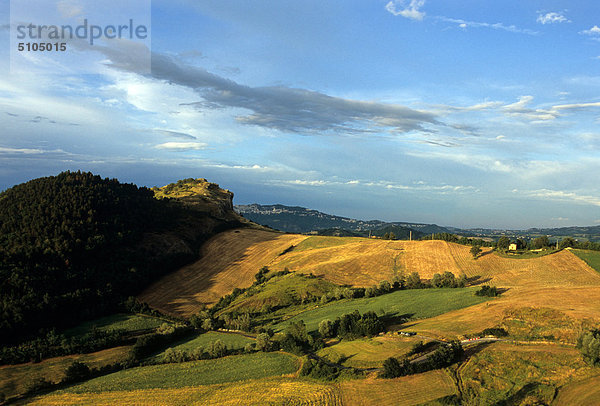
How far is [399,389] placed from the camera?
35250 millimetres

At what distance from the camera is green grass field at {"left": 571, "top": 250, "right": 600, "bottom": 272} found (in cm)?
7518

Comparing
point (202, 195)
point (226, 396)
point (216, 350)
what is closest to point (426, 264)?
point (216, 350)

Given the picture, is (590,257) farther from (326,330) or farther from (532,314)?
(326,330)

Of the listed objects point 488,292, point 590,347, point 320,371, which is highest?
point 590,347

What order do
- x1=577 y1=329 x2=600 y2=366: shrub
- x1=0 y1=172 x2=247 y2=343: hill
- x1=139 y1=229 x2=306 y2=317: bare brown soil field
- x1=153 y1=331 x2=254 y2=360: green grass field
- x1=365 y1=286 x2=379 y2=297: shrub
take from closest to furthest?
x1=577 y1=329 x2=600 y2=366: shrub, x1=153 y1=331 x2=254 y2=360: green grass field, x1=0 y1=172 x2=247 y2=343: hill, x1=365 y1=286 x2=379 y2=297: shrub, x1=139 y1=229 x2=306 y2=317: bare brown soil field

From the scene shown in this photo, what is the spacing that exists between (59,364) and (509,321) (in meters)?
59.3

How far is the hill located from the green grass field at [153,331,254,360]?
25185 mm

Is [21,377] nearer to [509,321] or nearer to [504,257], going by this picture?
[509,321]

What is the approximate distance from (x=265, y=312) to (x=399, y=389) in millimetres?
41581

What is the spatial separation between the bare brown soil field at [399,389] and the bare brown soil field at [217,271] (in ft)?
168

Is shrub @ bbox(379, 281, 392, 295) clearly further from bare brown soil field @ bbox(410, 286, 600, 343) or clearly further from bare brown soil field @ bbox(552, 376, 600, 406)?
bare brown soil field @ bbox(552, 376, 600, 406)

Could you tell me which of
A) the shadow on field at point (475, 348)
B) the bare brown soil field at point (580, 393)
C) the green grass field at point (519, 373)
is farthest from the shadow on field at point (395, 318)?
the bare brown soil field at point (580, 393)

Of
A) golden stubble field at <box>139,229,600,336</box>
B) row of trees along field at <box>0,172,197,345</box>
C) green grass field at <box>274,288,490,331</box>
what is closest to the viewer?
golden stubble field at <box>139,229,600,336</box>

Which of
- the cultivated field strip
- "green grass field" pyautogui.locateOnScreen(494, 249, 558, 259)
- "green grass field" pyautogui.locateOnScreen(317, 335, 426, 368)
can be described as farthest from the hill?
"green grass field" pyautogui.locateOnScreen(494, 249, 558, 259)
